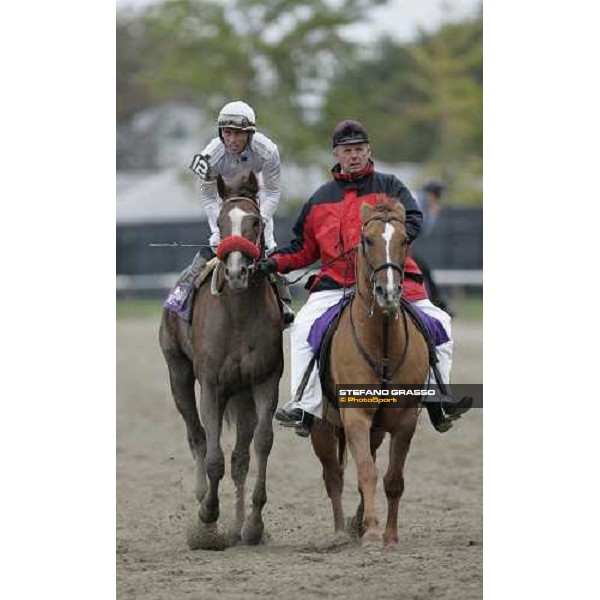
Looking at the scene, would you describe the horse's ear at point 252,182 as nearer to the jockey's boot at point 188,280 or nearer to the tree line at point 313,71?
the jockey's boot at point 188,280

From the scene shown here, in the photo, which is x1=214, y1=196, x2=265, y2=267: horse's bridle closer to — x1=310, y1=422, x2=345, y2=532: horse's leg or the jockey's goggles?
the jockey's goggles

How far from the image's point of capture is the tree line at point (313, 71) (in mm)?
31484

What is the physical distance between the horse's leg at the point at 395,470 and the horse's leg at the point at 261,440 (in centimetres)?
88

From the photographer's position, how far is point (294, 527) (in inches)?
383

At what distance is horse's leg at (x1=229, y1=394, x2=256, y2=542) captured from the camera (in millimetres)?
9309

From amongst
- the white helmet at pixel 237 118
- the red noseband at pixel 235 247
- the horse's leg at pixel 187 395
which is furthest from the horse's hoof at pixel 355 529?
the white helmet at pixel 237 118

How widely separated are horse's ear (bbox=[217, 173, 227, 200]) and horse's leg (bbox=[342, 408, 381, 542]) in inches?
62.5

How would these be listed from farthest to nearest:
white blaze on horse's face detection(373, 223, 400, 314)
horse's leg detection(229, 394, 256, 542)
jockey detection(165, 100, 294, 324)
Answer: horse's leg detection(229, 394, 256, 542)
jockey detection(165, 100, 294, 324)
white blaze on horse's face detection(373, 223, 400, 314)

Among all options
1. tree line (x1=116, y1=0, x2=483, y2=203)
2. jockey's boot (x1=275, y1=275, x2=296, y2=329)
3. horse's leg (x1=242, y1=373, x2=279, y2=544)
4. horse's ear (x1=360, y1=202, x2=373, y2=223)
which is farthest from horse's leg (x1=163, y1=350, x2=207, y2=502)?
tree line (x1=116, y1=0, x2=483, y2=203)

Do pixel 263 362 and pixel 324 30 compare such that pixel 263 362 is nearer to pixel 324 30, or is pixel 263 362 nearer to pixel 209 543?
pixel 209 543

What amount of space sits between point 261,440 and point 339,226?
147 centimetres

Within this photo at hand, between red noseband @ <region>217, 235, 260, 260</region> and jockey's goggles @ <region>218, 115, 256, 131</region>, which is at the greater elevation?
jockey's goggles @ <region>218, 115, 256, 131</region>

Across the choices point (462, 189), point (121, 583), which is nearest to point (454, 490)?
point (121, 583)
